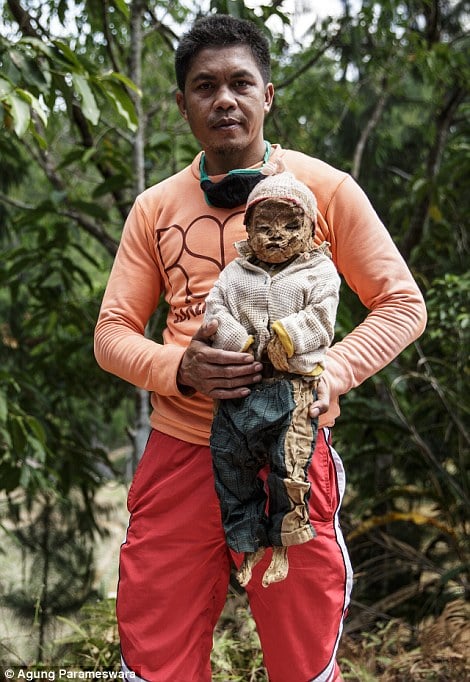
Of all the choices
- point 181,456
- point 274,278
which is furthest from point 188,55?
point 181,456

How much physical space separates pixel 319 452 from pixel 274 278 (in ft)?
1.42

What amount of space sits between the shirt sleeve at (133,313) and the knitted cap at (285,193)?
1.23ft

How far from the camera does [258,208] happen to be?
1487mm

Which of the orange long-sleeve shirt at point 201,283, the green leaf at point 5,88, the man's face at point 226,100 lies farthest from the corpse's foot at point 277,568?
the green leaf at point 5,88

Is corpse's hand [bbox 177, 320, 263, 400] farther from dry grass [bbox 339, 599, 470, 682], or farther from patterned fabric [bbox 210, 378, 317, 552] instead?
dry grass [bbox 339, 599, 470, 682]

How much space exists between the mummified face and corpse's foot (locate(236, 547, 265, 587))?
576mm

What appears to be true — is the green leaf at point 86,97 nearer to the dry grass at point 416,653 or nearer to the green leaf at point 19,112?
the green leaf at point 19,112

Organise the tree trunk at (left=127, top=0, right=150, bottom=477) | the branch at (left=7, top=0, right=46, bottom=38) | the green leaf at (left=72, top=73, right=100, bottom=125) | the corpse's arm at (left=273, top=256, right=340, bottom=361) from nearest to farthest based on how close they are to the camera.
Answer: the corpse's arm at (left=273, top=256, right=340, bottom=361), the green leaf at (left=72, top=73, right=100, bottom=125), the branch at (left=7, top=0, right=46, bottom=38), the tree trunk at (left=127, top=0, right=150, bottom=477)

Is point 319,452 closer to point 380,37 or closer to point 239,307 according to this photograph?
point 239,307

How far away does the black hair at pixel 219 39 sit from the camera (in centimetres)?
174

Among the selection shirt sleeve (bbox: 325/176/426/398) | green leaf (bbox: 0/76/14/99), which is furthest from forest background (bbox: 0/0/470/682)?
shirt sleeve (bbox: 325/176/426/398)

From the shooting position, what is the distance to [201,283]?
5.67 ft

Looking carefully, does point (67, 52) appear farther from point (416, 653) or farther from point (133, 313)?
point (416, 653)

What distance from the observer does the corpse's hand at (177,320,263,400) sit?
4.81ft
